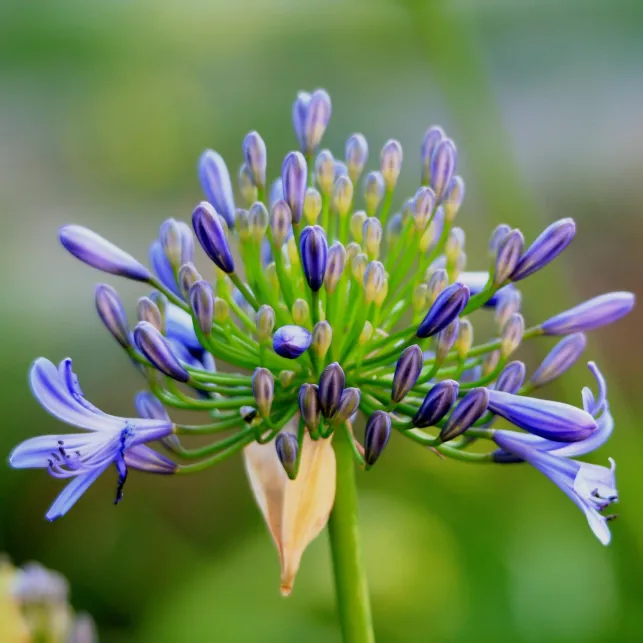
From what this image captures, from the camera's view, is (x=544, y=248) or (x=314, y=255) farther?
(x=544, y=248)

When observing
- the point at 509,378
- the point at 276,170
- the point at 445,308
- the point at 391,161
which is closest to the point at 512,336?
the point at 509,378

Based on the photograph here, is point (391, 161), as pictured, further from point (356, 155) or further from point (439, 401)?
point (439, 401)

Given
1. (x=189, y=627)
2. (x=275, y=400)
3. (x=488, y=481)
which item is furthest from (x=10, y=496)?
(x=275, y=400)

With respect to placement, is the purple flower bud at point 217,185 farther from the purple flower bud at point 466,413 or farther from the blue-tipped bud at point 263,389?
the purple flower bud at point 466,413

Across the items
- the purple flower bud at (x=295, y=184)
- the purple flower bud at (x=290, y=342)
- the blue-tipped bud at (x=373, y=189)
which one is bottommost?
the purple flower bud at (x=290, y=342)

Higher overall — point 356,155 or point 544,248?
point 356,155

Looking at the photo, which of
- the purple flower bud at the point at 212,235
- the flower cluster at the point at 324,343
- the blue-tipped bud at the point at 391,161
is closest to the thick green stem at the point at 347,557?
the flower cluster at the point at 324,343
